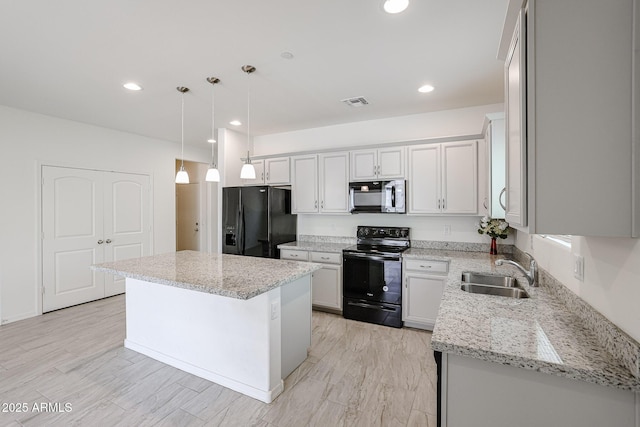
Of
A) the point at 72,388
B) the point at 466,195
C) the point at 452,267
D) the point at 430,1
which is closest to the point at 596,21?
the point at 430,1

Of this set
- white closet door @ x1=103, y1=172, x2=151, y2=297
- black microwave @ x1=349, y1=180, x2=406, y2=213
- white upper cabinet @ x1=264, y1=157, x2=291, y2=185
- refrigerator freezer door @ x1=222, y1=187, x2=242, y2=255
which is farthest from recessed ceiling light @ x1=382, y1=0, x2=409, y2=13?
white closet door @ x1=103, y1=172, x2=151, y2=297

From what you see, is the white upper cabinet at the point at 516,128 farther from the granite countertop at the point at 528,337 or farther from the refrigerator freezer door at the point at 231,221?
the refrigerator freezer door at the point at 231,221

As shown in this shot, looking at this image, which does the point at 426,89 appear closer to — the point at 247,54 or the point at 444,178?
the point at 444,178

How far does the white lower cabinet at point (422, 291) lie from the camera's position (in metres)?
3.17

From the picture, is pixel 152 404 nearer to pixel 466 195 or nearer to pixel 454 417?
pixel 454 417

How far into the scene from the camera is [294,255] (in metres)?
3.99

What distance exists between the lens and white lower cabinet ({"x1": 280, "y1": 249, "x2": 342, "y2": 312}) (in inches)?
145

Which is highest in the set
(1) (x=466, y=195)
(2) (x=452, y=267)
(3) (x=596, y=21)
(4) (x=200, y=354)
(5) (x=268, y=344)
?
(3) (x=596, y=21)

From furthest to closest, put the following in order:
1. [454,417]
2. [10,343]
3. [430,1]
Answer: [10,343]
[430,1]
[454,417]

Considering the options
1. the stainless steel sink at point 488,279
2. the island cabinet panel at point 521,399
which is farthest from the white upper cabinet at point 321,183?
the island cabinet panel at point 521,399

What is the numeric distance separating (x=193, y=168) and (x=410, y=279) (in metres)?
5.29

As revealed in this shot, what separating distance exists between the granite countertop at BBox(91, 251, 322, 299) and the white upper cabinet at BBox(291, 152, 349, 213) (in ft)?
5.17

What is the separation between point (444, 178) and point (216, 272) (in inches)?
106

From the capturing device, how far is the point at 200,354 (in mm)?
2387
